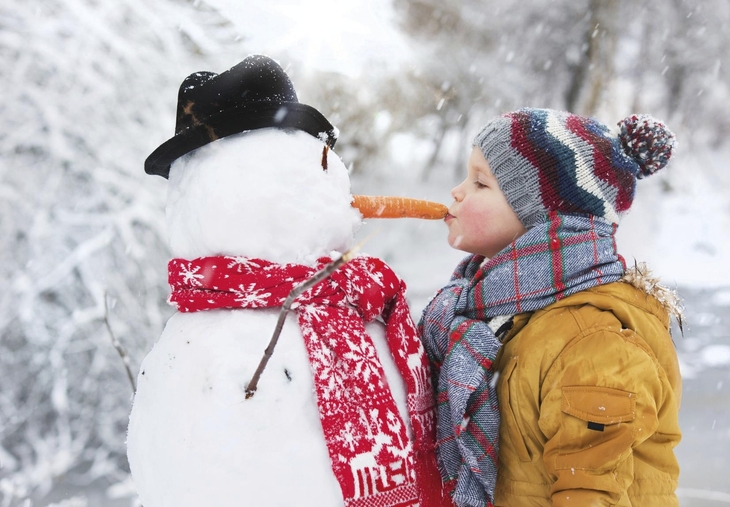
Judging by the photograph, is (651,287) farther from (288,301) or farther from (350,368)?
(288,301)

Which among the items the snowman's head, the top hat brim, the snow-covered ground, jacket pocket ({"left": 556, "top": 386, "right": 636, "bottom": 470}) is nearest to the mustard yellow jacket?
jacket pocket ({"left": 556, "top": 386, "right": 636, "bottom": 470})

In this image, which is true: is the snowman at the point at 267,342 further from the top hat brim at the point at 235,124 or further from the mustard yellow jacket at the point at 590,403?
the mustard yellow jacket at the point at 590,403

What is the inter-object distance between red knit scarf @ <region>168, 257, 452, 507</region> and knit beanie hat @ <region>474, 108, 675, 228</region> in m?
0.31

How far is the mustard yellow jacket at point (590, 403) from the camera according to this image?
→ 632mm

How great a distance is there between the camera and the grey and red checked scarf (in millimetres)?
672

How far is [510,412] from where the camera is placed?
0.71 metres

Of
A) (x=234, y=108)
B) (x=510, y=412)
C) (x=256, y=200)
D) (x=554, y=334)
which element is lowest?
(x=510, y=412)

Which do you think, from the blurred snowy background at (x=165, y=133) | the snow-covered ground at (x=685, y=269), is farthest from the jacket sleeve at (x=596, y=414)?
the blurred snowy background at (x=165, y=133)

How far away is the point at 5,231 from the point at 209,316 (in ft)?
5.37

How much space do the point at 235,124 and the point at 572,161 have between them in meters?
0.50

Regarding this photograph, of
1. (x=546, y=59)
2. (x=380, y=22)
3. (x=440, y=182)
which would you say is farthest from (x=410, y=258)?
(x=546, y=59)

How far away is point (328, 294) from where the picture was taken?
24.2 inches

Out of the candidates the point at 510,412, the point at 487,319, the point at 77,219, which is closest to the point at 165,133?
the point at 77,219

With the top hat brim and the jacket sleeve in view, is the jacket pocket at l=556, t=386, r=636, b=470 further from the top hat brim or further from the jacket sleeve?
the top hat brim
